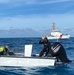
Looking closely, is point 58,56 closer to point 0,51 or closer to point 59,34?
point 0,51

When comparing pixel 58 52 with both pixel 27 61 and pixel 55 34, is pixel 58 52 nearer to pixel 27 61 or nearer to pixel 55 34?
pixel 27 61

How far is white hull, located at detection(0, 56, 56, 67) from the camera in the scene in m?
23.6

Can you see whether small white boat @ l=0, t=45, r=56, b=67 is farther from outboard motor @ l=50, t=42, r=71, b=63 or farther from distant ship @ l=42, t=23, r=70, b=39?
distant ship @ l=42, t=23, r=70, b=39

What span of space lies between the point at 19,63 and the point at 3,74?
2233mm

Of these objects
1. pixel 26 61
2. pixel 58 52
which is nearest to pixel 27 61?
pixel 26 61

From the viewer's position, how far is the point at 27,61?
23.8 m

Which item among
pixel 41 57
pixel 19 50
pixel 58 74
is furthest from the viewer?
pixel 19 50

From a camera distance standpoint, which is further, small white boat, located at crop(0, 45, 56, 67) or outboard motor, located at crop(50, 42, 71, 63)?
outboard motor, located at crop(50, 42, 71, 63)

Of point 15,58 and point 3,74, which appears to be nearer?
point 3,74

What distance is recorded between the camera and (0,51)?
24.1 metres

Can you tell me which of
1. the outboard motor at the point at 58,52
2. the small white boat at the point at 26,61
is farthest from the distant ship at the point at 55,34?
the small white boat at the point at 26,61

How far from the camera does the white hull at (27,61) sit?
2358cm

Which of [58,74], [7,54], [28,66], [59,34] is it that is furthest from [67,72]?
[59,34]

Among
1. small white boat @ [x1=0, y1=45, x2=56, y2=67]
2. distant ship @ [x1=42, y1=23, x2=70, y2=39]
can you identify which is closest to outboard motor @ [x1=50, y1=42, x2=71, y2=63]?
small white boat @ [x1=0, y1=45, x2=56, y2=67]
